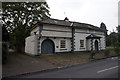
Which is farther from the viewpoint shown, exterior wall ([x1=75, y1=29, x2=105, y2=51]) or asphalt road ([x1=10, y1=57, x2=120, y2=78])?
exterior wall ([x1=75, y1=29, x2=105, y2=51])

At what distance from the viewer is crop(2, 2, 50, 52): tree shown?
28.7 metres

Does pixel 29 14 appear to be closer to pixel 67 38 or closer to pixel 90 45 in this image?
pixel 67 38

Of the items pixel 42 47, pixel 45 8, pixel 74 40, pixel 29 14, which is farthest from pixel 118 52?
pixel 29 14

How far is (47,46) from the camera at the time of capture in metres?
22.8

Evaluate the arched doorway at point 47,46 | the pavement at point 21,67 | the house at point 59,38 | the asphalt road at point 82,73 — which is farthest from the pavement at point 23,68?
the arched doorway at point 47,46

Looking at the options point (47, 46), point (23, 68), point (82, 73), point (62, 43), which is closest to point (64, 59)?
point (47, 46)

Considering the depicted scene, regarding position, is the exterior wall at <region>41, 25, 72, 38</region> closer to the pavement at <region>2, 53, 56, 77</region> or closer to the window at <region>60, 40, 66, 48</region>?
the window at <region>60, 40, 66, 48</region>

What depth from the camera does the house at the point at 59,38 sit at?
71.7 ft

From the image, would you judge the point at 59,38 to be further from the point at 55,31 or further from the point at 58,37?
the point at 55,31

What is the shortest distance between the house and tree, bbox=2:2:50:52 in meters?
5.07

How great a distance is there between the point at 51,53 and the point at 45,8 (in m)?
12.1

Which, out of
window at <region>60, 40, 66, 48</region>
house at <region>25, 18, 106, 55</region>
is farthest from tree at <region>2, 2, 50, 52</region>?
window at <region>60, 40, 66, 48</region>

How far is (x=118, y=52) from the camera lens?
2573cm

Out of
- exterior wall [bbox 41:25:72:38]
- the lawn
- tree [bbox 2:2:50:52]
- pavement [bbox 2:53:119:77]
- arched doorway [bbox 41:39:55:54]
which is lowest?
pavement [bbox 2:53:119:77]
